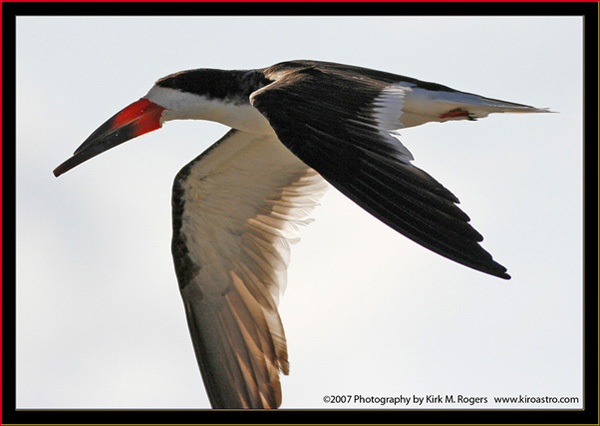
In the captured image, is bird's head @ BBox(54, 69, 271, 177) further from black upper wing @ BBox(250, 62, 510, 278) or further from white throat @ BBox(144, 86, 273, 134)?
black upper wing @ BBox(250, 62, 510, 278)

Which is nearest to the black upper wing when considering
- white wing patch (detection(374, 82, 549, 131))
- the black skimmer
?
the black skimmer

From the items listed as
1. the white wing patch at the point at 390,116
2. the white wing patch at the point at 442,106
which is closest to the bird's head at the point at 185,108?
the white wing patch at the point at 442,106

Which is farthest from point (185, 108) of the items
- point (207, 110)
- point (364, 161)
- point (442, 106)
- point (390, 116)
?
point (364, 161)

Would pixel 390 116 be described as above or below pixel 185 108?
below

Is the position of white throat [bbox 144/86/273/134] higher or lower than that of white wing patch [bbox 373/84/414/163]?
higher

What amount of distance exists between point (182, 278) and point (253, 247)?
0.71m

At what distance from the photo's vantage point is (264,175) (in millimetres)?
9633

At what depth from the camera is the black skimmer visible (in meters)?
5.95

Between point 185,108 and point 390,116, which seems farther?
point 185,108

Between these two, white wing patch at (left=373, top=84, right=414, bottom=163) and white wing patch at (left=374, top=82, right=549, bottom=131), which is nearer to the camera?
white wing patch at (left=373, top=84, right=414, bottom=163)

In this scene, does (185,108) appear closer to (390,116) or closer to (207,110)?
(207,110)

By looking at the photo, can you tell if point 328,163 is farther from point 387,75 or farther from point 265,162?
point 265,162

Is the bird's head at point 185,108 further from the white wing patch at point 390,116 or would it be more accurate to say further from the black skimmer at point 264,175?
the white wing patch at point 390,116

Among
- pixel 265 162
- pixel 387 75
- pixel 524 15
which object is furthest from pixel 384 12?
pixel 265 162
